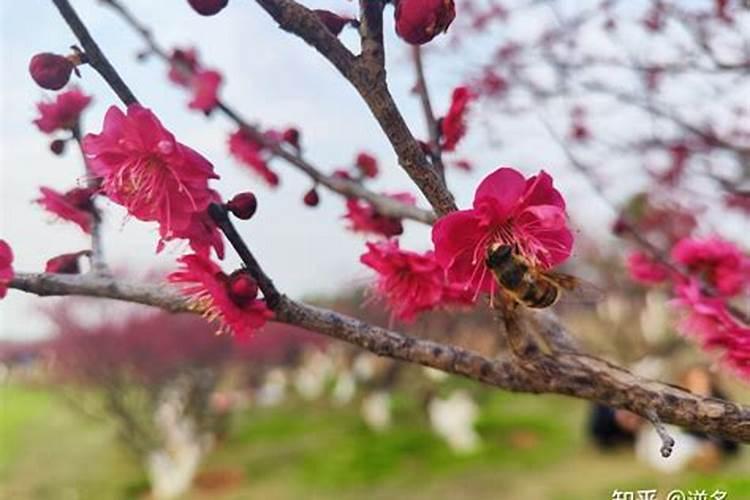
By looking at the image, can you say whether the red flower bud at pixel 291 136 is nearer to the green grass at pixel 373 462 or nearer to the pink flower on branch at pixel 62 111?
the pink flower on branch at pixel 62 111

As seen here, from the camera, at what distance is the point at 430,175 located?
3.67 feet

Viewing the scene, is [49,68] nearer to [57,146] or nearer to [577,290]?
[57,146]

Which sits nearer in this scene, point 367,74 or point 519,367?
point 367,74

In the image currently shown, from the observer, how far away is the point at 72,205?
1502 mm

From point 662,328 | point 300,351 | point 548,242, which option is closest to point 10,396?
point 300,351

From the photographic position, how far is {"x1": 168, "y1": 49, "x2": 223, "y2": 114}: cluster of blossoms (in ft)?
7.00

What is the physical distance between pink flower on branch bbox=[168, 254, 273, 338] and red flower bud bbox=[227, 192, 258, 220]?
0.23 feet

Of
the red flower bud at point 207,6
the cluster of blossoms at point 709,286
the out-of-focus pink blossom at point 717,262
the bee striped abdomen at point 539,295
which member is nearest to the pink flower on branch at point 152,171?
the red flower bud at point 207,6

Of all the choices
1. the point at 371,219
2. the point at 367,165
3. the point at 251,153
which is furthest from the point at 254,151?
the point at 371,219

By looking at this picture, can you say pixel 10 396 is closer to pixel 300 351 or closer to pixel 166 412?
pixel 300 351

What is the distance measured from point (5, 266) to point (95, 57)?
0.39 metres

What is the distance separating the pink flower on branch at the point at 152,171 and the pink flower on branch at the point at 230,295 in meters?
0.06

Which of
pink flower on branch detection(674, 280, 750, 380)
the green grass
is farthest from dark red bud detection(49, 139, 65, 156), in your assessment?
the green grass

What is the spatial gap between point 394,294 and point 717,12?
7.65ft
